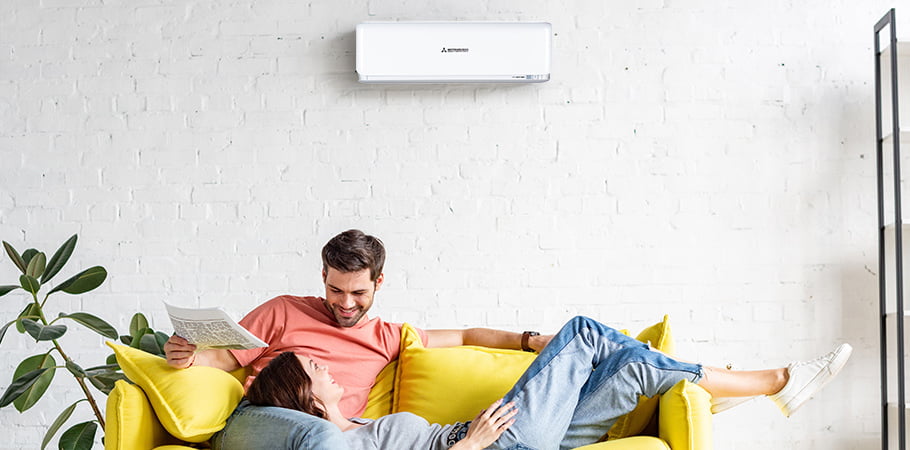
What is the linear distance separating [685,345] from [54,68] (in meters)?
2.74

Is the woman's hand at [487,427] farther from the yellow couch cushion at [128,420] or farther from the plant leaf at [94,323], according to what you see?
the plant leaf at [94,323]

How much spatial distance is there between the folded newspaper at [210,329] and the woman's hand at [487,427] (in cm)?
57

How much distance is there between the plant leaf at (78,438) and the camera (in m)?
Answer: 2.72

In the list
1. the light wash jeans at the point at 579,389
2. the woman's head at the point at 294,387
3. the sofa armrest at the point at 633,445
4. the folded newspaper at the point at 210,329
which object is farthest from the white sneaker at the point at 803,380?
the folded newspaper at the point at 210,329

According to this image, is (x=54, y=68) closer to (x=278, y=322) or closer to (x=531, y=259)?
(x=278, y=322)

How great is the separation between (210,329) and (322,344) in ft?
1.93

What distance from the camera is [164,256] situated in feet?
11.2

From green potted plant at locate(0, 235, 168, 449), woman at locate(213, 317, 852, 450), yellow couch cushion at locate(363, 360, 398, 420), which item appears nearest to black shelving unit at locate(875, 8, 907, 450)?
woman at locate(213, 317, 852, 450)

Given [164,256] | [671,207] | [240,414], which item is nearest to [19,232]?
[164,256]

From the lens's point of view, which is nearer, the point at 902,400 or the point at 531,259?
the point at 902,400

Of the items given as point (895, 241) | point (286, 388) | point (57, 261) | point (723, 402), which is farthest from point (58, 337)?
point (895, 241)

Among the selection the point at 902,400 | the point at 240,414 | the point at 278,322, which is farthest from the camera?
the point at 902,400

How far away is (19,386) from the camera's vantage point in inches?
106

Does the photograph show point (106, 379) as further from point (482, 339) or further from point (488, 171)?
point (488, 171)
